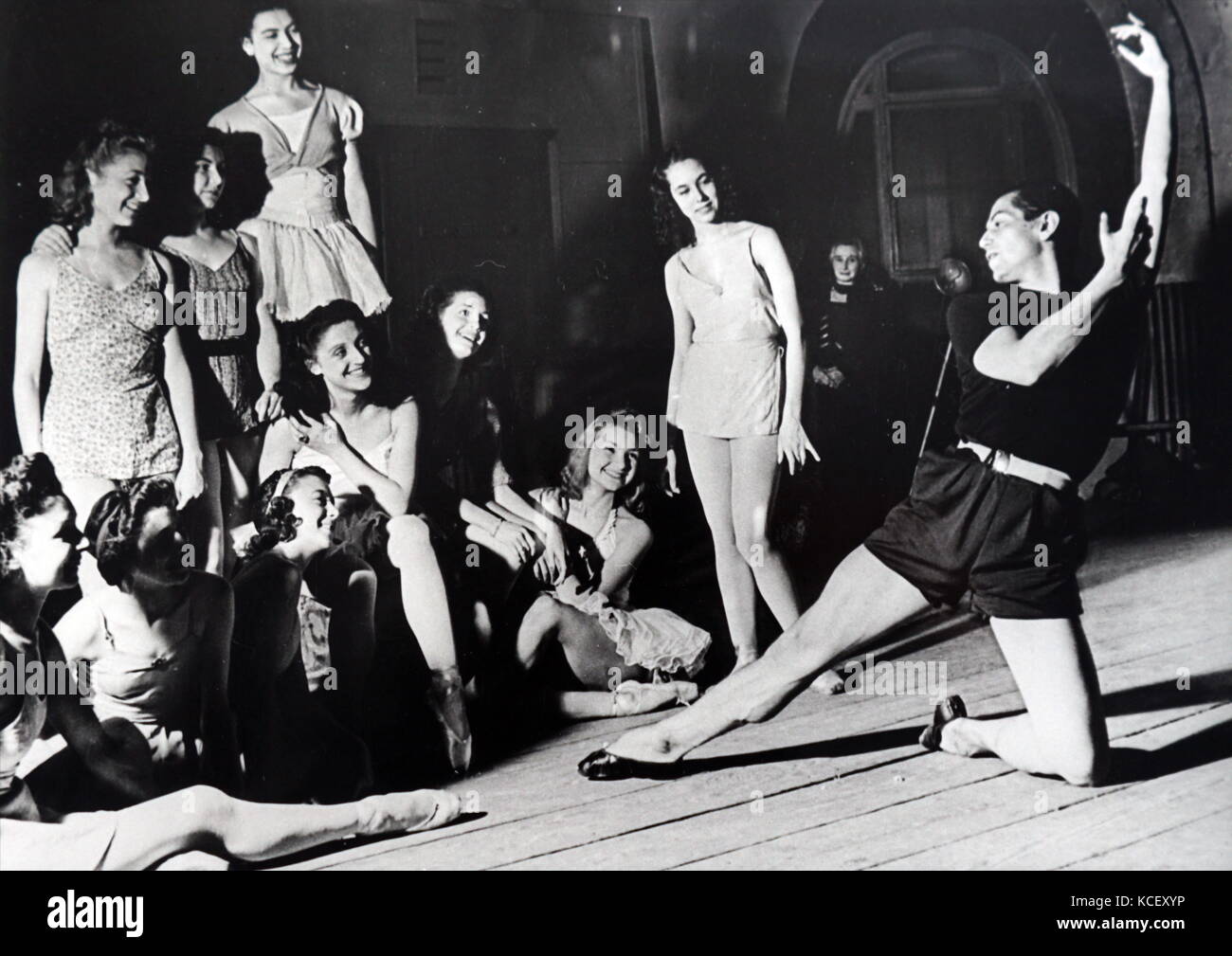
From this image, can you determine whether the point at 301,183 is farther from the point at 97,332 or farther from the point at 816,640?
the point at 816,640

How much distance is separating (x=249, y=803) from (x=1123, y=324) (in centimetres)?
260

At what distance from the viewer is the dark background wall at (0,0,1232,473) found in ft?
10.2

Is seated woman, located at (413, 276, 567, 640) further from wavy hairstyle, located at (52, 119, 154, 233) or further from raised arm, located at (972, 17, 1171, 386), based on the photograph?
raised arm, located at (972, 17, 1171, 386)

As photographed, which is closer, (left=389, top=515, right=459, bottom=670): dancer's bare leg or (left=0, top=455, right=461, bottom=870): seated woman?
(left=0, top=455, right=461, bottom=870): seated woman

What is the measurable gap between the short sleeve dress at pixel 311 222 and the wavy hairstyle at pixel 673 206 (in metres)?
0.75

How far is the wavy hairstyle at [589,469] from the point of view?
10.8ft

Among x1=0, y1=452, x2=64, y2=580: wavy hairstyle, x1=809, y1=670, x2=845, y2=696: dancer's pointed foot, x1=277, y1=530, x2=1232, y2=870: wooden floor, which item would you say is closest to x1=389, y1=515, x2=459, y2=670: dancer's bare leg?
x1=277, y1=530, x2=1232, y2=870: wooden floor

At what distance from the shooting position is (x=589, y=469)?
10.9ft

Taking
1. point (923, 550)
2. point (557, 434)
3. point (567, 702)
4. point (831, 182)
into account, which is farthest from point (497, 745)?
point (831, 182)

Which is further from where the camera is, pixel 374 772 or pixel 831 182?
pixel 831 182

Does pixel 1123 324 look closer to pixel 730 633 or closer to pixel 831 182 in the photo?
pixel 831 182

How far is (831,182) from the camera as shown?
3.40 meters
